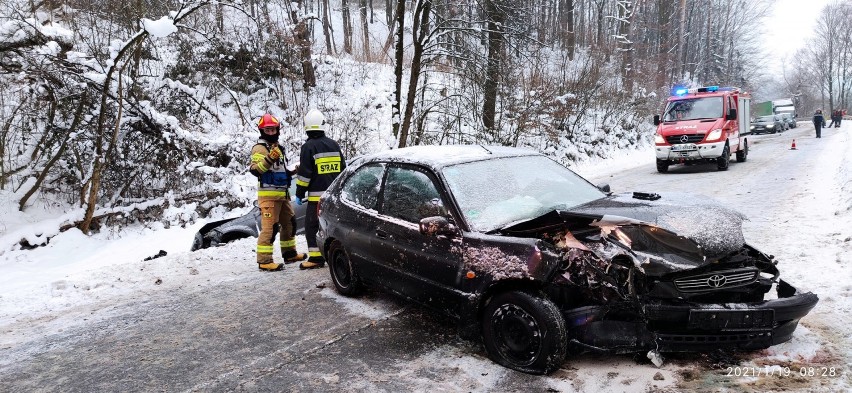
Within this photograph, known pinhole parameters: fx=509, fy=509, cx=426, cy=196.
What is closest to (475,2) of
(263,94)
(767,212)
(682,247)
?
(263,94)

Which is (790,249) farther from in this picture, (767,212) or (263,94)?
(263,94)

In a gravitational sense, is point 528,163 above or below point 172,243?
above

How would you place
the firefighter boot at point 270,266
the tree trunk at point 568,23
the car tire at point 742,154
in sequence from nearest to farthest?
the firefighter boot at point 270,266
the car tire at point 742,154
the tree trunk at point 568,23

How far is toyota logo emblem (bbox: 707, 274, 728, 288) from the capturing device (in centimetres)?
314

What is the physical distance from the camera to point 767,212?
7.76 meters

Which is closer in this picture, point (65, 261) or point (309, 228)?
point (309, 228)

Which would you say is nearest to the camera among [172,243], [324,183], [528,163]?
[528,163]

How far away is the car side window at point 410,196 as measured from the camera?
395cm

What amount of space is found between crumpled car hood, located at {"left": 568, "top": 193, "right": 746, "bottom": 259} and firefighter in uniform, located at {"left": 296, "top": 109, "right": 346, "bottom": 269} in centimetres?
319

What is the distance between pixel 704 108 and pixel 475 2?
6881mm

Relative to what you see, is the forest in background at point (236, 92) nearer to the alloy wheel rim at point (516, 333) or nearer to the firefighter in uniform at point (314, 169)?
the firefighter in uniform at point (314, 169)

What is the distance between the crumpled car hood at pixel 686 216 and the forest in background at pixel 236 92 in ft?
29.5

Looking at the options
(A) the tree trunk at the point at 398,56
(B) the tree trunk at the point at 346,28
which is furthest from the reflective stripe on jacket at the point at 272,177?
(B) the tree trunk at the point at 346,28

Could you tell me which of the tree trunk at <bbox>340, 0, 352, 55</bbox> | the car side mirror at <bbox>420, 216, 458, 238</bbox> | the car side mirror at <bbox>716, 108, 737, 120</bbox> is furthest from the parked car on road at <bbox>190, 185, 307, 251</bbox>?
the tree trunk at <bbox>340, 0, 352, 55</bbox>
